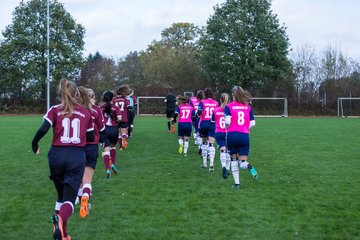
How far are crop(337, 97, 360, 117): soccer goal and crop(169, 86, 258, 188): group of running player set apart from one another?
33.2 metres

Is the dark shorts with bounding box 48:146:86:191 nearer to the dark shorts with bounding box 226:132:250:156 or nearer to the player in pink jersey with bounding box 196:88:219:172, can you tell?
the dark shorts with bounding box 226:132:250:156

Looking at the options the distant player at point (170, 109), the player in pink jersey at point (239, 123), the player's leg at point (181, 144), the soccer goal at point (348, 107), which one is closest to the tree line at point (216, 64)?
the soccer goal at point (348, 107)

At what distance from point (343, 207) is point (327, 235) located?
1.62 metres

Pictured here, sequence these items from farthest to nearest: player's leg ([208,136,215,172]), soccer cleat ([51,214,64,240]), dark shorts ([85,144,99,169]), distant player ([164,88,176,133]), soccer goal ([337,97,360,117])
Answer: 1. soccer goal ([337,97,360,117])
2. distant player ([164,88,176,133])
3. player's leg ([208,136,215,172])
4. dark shorts ([85,144,99,169])
5. soccer cleat ([51,214,64,240])

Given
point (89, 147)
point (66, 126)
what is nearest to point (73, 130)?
point (66, 126)

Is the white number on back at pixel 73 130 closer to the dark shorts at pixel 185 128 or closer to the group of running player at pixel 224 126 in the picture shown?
the group of running player at pixel 224 126

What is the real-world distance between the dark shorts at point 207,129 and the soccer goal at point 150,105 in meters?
31.3

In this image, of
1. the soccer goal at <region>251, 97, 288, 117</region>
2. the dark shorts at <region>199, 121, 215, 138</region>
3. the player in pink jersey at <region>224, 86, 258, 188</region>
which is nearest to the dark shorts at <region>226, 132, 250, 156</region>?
the player in pink jersey at <region>224, 86, 258, 188</region>

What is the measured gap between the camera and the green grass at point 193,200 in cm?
591

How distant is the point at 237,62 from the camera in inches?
1694

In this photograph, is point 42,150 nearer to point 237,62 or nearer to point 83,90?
point 83,90

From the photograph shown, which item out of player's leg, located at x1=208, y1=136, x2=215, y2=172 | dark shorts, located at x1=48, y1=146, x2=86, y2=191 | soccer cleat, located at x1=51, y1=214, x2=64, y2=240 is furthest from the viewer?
player's leg, located at x1=208, y1=136, x2=215, y2=172

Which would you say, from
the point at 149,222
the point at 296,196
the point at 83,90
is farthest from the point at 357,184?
the point at 83,90

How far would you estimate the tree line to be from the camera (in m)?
43.8
